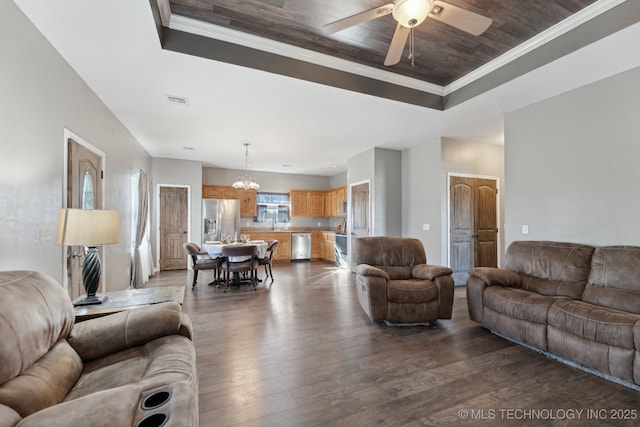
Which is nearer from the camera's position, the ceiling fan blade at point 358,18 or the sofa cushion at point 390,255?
the ceiling fan blade at point 358,18

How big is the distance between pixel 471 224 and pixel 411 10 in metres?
4.34

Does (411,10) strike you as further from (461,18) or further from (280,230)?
(280,230)

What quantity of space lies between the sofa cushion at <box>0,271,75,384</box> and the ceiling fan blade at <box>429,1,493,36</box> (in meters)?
2.79

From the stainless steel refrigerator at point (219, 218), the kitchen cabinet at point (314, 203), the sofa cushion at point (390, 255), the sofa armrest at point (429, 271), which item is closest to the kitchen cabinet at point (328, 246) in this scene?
the kitchen cabinet at point (314, 203)

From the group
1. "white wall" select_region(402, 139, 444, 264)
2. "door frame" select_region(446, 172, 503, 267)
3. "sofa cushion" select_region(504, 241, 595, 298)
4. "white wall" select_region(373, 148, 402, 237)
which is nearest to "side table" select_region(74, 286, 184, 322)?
"sofa cushion" select_region(504, 241, 595, 298)

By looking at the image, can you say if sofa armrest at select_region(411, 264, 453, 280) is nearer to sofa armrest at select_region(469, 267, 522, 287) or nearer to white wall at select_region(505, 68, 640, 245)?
sofa armrest at select_region(469, 267, 522, 287)

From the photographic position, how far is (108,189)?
3.72 metres

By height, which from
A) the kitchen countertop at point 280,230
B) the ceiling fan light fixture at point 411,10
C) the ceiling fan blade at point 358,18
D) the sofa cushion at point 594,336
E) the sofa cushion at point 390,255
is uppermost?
the ceiling fan blade at point 358,18

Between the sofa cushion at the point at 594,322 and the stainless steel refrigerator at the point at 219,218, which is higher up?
the stainless steel refrigerator at the point at 219,218

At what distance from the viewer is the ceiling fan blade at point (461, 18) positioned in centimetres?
183

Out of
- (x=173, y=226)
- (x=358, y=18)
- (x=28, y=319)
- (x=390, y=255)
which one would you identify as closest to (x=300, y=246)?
(x=173, y=226)

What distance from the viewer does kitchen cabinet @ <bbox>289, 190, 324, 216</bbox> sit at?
8.86 m

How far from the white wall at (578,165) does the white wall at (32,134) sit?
17.0 ft

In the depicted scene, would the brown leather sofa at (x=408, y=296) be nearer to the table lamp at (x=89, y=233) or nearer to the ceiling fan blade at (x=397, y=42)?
the ceiling fan blade at (x=397, y=42)
